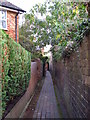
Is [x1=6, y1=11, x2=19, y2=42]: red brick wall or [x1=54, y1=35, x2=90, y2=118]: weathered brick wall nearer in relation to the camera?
[x1=54, y1=35, x2=90, y2=118]: weathered brick wall

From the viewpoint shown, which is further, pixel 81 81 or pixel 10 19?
pixel 10 19

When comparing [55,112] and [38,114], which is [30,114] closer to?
[38,114]

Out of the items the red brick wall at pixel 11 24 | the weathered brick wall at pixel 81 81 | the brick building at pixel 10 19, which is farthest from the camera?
the red brick wall at pixel 11 24

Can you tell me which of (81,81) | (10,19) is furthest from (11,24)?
(81,81)

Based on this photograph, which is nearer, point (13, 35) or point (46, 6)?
point (46, 6)

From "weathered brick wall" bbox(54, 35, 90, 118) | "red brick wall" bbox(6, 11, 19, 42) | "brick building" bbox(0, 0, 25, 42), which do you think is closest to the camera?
"weathered brick wall" bbox(54, 35, 90, 118)

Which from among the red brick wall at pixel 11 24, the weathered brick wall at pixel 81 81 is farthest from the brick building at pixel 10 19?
the weathered brick wall at pixel 81 81

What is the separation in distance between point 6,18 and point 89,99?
8.22 m

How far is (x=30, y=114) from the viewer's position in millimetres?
5316

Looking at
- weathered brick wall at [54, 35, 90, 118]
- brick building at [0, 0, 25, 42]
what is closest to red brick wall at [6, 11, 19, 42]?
brick building at [0, 0, 25, 42]

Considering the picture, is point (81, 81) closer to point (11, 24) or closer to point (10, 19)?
point (11, 24)

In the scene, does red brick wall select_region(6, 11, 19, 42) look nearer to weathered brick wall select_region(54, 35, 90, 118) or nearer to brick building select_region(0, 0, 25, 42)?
brick building select_region(0, 0, 25, 42)

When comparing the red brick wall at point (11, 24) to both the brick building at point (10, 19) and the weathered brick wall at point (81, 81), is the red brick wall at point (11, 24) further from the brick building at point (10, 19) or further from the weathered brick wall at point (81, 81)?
the weathered brick wall at point (81, 81)

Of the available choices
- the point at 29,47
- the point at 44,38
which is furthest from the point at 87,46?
the point at 29,47
